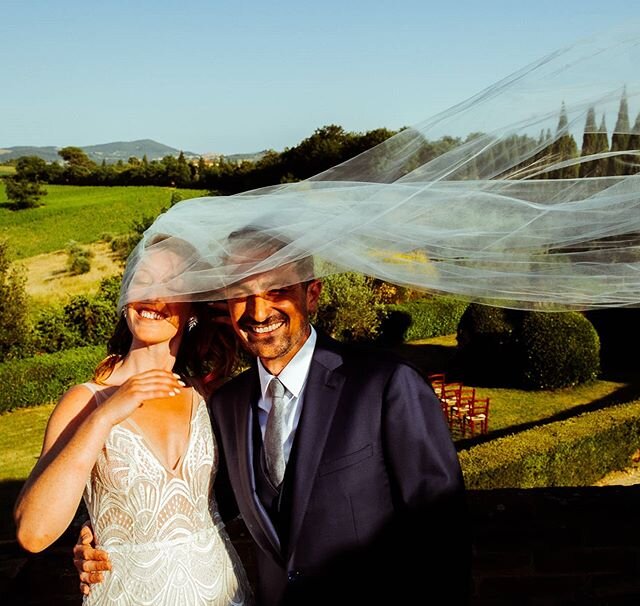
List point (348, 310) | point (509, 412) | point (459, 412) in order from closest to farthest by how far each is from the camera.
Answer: point (459, 412), point (509, 412), point (348, 310)

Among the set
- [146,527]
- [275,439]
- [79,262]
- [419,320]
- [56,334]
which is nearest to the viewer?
[275,439]

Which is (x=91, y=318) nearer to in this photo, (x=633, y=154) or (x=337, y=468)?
(x=337, y=468)

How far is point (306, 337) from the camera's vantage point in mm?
2346

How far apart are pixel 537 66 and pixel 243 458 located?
4.89 feet

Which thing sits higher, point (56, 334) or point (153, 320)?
point (153, 320)

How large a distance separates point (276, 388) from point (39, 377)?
1253 cm

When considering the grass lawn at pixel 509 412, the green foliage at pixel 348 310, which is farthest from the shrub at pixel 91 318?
the green foliage at pixel 348 310

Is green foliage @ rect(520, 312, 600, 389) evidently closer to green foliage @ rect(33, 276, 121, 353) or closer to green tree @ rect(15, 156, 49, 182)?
green foliage @ rect(33, 276, 121, 353)

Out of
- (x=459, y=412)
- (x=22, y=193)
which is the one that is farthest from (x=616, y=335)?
(x=22, y=193)

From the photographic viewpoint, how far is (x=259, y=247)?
7.45 ft

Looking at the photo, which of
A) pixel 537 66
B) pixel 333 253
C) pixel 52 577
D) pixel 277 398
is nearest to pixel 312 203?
pixel 333 253

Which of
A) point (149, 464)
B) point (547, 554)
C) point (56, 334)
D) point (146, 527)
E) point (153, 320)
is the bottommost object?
point (56, 334)

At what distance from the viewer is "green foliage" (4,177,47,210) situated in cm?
4153

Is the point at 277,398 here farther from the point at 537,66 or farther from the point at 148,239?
the point at 537,66
